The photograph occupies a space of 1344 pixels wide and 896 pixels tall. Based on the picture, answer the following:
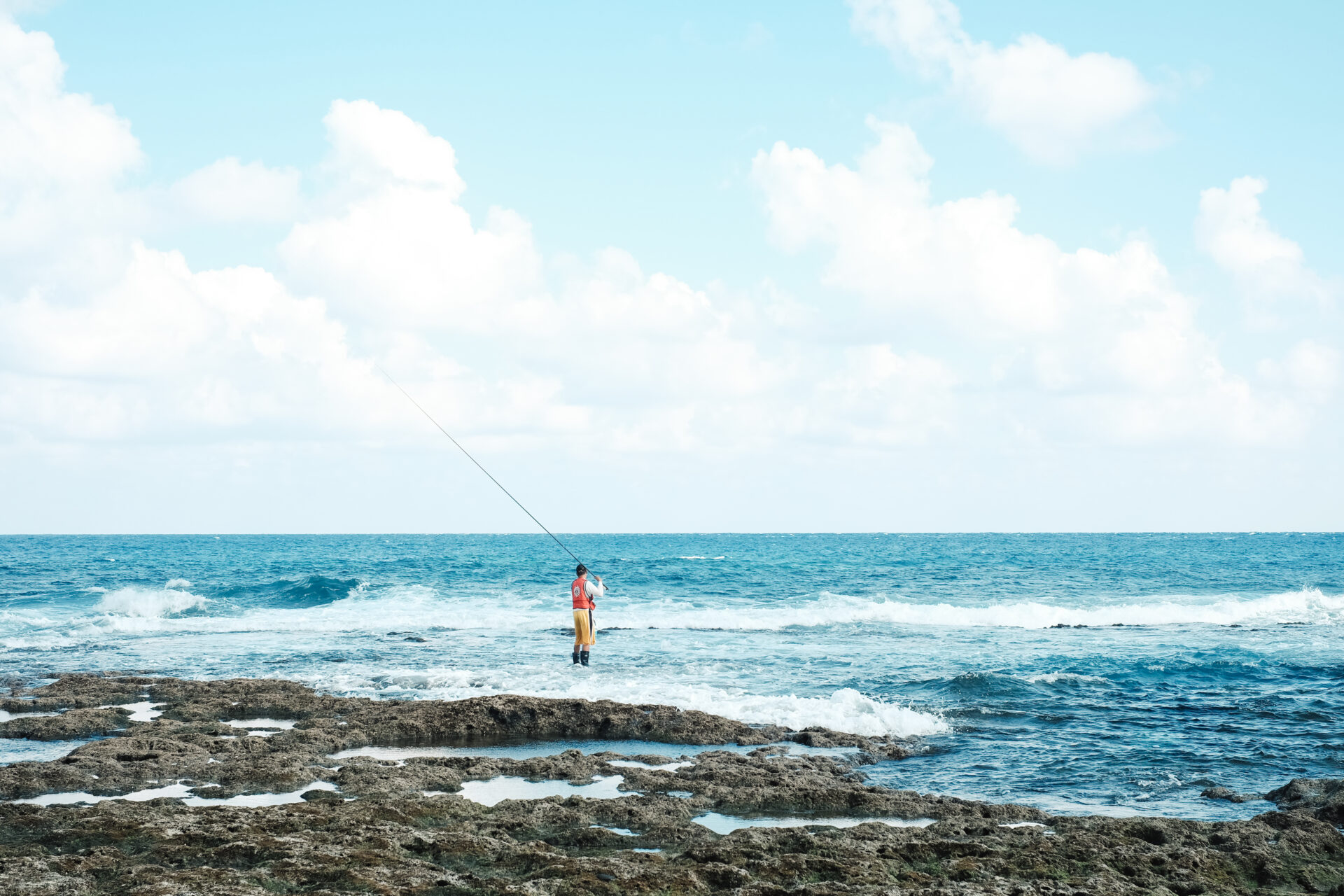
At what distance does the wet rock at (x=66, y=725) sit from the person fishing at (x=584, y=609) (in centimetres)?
614

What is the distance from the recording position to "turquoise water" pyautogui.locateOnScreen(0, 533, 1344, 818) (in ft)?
36.2

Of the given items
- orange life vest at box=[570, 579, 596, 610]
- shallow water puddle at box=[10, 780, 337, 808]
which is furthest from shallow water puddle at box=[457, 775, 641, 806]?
orange life vest at box=[570, 579, 596, 610]

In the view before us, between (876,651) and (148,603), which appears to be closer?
A: (876,651)

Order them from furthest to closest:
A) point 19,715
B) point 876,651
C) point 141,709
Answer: point 876,651, point 141,709, point 19,715

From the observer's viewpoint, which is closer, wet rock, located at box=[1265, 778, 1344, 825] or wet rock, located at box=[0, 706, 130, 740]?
wet rock, located at box=[1265, 778, 1344, 825]

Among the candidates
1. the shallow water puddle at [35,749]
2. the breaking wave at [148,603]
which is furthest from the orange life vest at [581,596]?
the breaking wave at [148,603]

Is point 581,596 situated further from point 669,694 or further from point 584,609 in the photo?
point 669,694

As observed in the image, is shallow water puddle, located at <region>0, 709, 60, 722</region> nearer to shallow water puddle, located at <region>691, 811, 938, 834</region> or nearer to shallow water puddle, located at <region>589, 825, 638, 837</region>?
shallow water puddle, located at <region>589, 825, 638, 837</region>

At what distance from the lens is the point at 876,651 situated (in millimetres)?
20156

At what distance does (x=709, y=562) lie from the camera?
59438 millimetres

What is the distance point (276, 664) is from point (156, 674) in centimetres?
220

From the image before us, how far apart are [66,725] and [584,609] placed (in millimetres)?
6877

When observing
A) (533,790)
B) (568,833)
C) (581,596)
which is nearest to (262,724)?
(581,596)

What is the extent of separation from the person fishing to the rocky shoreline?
3.76m
